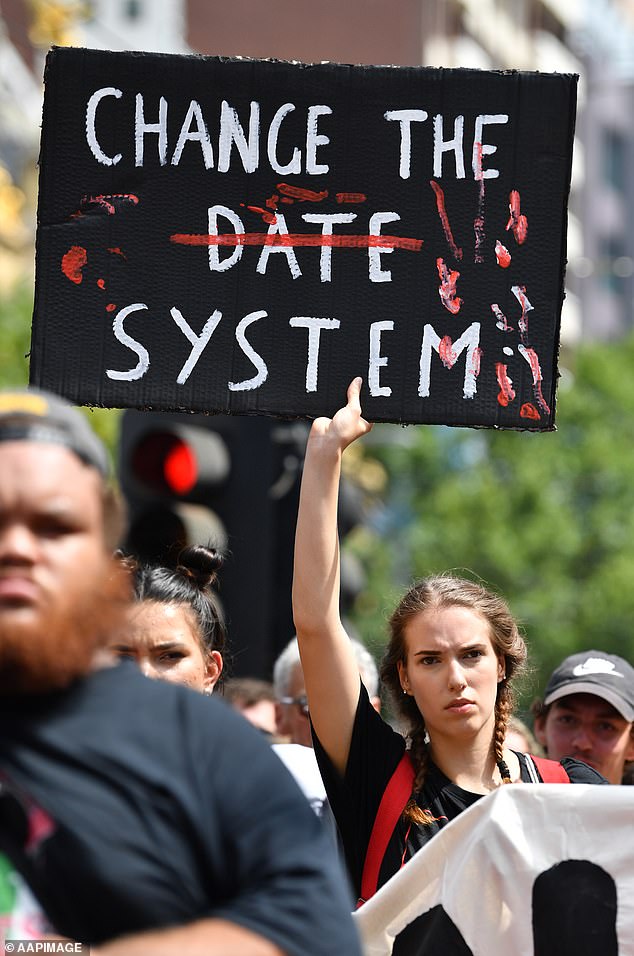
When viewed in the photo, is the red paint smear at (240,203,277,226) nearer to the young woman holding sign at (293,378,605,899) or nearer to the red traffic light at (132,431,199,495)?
the young woman holding sign at (293,378,605,899)

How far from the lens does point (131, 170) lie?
147 inches

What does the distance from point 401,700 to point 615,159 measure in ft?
192

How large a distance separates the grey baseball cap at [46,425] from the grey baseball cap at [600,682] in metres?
2.49

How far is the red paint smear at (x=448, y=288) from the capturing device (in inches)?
146

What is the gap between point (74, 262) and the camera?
367 cm

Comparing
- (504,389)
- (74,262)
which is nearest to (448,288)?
(504,389)

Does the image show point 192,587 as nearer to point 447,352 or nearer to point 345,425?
point 345,425

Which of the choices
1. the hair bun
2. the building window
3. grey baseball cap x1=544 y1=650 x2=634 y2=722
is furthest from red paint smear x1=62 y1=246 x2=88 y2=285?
the building window

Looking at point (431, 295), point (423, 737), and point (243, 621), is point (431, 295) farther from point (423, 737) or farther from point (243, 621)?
point (243, 621)

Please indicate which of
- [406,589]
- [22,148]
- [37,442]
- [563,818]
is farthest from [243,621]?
[22,148]

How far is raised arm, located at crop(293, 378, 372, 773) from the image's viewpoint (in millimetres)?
3283

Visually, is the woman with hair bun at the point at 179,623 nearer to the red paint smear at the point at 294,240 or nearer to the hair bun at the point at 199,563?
the hair bun at the point at 199,563

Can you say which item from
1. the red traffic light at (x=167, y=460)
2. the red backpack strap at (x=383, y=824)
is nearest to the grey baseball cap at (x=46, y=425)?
the red backpack strap at (x=383, y=824)

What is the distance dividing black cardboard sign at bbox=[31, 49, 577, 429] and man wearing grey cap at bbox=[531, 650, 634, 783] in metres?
0.98
